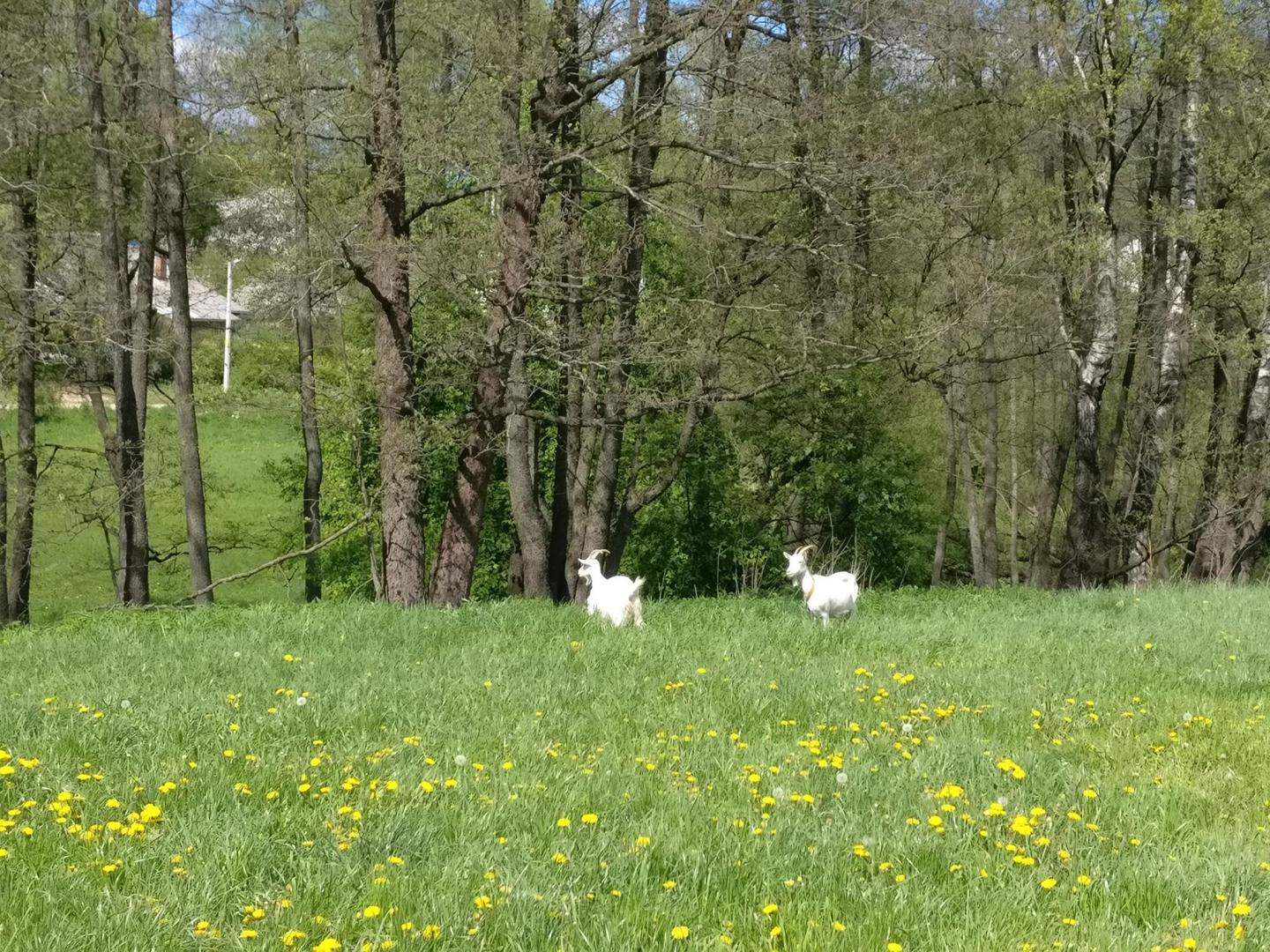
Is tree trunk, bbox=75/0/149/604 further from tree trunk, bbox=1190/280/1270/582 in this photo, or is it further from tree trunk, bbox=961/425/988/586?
tree trunk, bbox=961/425/988/586

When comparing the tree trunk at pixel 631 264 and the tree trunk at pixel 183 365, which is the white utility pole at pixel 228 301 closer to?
the tree trunk at pixel 183 365

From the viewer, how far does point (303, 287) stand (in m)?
15.0

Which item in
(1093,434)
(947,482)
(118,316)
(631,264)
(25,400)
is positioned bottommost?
(947,482)

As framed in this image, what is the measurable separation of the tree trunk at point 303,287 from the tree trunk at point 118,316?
287cm

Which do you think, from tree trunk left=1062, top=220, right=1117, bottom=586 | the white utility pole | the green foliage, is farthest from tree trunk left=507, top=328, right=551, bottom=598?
the white utility pole

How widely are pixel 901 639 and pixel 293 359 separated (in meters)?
17.4

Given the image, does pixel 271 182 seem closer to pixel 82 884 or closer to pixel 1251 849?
pixel 82 884

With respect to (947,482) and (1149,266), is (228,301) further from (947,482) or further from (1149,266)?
(1149,266)

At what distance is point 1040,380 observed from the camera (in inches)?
1244

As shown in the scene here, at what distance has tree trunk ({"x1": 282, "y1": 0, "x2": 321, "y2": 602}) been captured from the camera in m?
11.3

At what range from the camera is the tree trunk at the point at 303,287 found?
1133 cm

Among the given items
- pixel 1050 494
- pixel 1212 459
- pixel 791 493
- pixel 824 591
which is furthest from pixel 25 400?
pixel 1050 494

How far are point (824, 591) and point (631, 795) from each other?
549cm

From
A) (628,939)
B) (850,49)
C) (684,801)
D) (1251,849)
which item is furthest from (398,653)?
(850,49)
